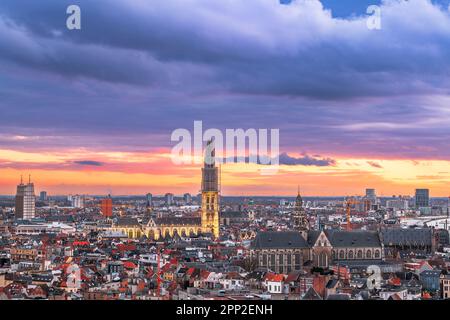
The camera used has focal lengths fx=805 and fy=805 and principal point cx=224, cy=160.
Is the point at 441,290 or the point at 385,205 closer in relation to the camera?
the point at 441,290

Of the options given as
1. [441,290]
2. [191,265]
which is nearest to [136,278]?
[191,265]

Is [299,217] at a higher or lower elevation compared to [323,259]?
higher

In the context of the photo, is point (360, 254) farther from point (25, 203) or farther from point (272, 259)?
point (25, 203)

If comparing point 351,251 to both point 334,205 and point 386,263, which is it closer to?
point 386,263

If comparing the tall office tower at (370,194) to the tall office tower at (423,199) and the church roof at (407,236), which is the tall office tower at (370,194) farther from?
the church roof at (407,236)

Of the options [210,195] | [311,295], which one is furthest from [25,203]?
[311,295]

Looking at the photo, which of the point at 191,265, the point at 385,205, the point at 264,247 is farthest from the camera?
the point at 385,205
